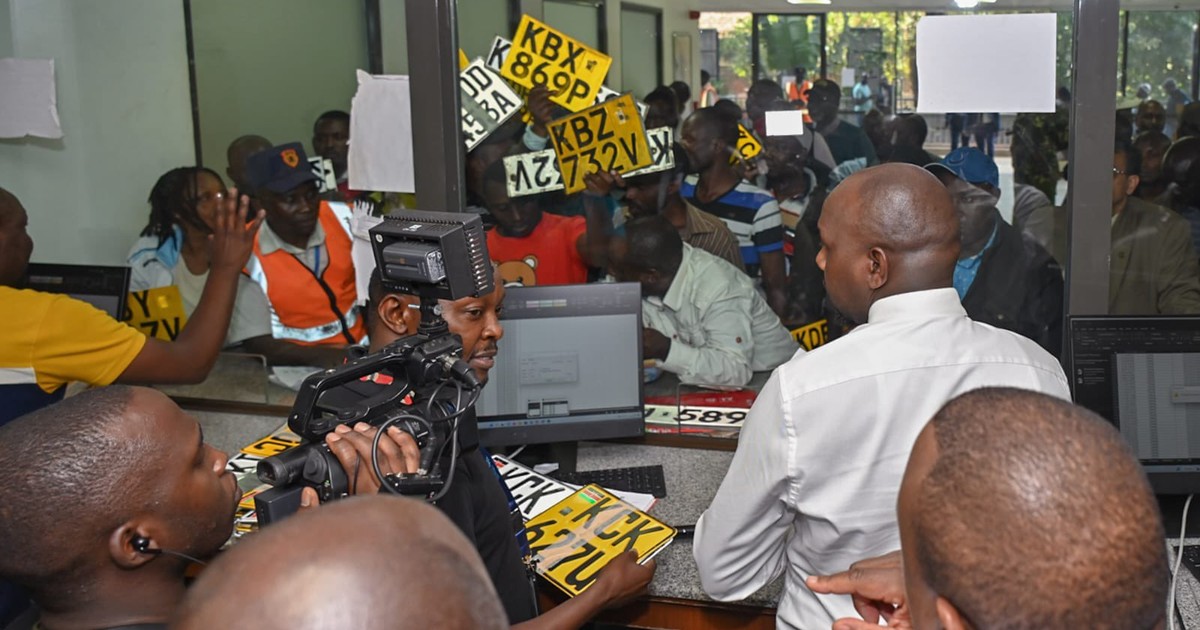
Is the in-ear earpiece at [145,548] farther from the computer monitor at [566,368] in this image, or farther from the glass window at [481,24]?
the glass window at [481,24]

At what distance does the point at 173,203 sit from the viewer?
2.98 metres

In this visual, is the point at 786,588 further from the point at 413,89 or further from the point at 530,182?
the point at 413,89

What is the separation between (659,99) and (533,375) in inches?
28.6

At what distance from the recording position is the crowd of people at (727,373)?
0.73 m

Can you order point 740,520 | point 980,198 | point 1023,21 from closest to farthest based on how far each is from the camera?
point 740,520
point 1023,21
point 980,198

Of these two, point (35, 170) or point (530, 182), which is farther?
point (35, 170)

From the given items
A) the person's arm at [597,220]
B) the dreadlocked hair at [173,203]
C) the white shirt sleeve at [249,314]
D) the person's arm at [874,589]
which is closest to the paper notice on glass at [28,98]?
the dreadlocked hair at [173,203]

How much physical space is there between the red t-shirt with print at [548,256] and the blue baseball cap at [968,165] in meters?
0.88

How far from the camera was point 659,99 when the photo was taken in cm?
246

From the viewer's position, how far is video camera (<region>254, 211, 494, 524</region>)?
3.84 ft

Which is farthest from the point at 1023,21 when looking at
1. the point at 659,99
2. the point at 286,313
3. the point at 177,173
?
the point at 177,173

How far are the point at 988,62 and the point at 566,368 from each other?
113 centimetres

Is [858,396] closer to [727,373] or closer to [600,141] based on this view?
[727,373]

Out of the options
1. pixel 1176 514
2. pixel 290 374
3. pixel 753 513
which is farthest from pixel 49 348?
pixel 1176 514
